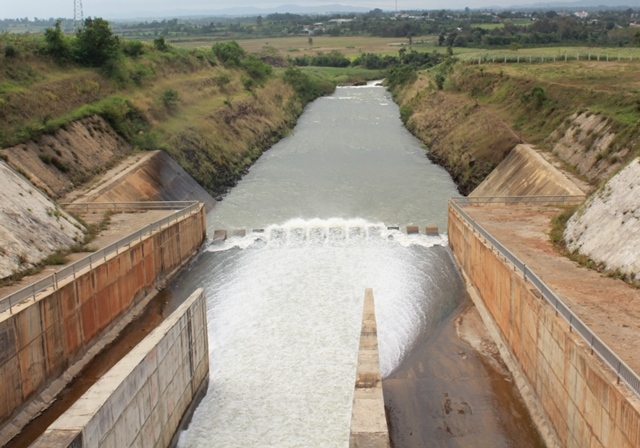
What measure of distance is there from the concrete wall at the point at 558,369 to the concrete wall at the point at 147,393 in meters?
9.23

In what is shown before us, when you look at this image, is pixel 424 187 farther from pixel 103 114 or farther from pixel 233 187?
pixel 103 114

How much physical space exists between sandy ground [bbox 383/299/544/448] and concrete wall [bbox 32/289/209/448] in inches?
219

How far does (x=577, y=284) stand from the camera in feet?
65.3

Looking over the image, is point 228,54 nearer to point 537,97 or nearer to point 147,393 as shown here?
point 537,97

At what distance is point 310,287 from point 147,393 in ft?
40.0

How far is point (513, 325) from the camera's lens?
20.9 metres

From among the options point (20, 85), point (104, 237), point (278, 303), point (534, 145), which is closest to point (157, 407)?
point (278, 303)

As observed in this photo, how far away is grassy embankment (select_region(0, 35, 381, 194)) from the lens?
127ft

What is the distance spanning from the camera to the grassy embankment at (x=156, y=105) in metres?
38.6

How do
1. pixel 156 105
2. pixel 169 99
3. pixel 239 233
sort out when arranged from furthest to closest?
1. pixel 169 99
2. pixel 156 105
3. pixel 239 233


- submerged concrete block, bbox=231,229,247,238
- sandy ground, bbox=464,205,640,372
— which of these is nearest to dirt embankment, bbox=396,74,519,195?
sandy ground, bbox=464,205,640,372

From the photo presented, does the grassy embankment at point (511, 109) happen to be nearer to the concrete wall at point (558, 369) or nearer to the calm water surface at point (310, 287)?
the calm water surface at point (310, 287)

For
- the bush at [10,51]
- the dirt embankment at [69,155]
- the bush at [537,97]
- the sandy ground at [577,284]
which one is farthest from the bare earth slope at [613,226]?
the bush at [10,51]

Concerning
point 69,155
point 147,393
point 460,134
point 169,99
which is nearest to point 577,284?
point 147,393
